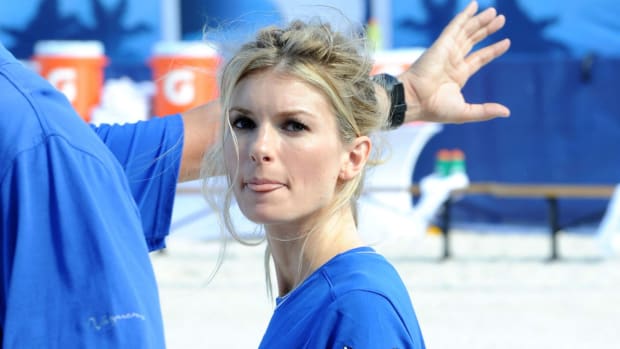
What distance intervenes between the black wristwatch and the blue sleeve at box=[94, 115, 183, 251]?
43 centimetres

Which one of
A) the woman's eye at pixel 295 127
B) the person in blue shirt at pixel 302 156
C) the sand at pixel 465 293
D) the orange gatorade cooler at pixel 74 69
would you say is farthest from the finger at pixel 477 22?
the orange gatorade cooler at pixel 74 69

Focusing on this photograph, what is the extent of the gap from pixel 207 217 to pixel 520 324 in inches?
176

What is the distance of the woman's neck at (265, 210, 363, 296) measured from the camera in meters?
1.74

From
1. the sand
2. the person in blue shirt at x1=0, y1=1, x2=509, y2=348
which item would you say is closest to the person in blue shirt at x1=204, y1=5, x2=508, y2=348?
the person in blue shirt at x1=0, y1=1, x2=509, y2=348

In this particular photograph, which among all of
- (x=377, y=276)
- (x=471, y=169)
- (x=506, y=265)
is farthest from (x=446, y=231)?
(x=377, y=276)

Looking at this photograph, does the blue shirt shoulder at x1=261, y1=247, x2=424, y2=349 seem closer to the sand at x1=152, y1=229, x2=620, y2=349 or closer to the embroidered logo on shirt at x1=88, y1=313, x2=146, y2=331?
the embroidered logo on shirt at x1=88, y1=313, x2=146, y2=331

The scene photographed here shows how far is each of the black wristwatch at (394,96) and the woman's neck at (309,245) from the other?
48cm

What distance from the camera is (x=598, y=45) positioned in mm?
11391

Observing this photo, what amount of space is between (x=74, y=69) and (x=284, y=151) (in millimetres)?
8288

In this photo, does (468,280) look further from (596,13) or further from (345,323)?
(345,323)

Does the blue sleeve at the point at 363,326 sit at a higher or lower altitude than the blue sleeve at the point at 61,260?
lower

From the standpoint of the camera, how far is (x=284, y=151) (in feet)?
5.55

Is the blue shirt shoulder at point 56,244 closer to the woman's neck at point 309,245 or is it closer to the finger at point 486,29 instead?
the woman's neck at point 309,245

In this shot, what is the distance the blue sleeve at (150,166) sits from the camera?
6.89 ft
